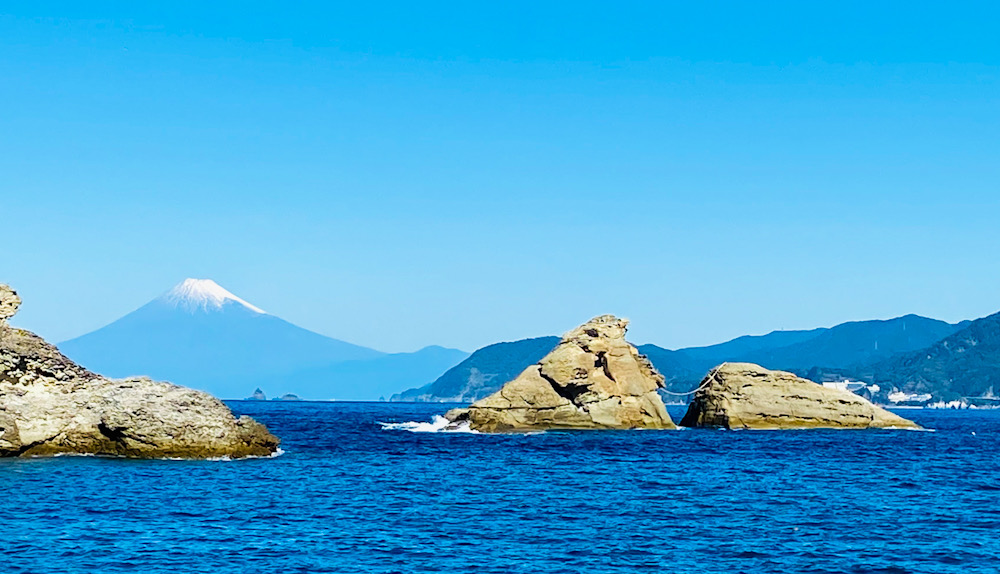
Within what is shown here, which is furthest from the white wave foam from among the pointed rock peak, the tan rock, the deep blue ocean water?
the tan rock

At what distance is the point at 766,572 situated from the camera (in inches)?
1291

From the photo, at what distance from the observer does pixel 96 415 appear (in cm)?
6612

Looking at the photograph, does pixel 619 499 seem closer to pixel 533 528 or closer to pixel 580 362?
pixel 533 528

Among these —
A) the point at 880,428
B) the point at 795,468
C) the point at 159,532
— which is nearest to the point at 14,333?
the point at 159,532

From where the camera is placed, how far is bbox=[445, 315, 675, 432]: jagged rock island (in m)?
105

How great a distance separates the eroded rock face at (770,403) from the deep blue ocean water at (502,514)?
37906 millimetres

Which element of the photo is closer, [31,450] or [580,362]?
[31,450]

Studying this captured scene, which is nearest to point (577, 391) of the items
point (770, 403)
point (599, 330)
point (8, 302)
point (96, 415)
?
point (599, 330)

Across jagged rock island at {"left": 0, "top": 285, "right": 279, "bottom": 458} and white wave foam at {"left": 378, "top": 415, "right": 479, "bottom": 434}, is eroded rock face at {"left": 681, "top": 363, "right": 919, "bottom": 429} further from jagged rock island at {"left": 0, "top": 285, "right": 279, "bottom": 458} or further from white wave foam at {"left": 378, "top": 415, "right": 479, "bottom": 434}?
jagged rock island at {"left": 0, "top": 285, "right": 279, "bottom": 458}

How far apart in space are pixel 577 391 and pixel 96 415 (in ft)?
173

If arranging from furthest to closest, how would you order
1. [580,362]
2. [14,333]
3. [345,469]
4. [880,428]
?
[880,428], [580,362], [14,333], [345,469]

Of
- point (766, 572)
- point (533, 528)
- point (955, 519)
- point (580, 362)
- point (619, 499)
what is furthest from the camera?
point (580, 362)

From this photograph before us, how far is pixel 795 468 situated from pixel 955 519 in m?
22.7

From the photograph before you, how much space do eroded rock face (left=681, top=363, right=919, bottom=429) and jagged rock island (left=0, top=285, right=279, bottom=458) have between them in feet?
203
